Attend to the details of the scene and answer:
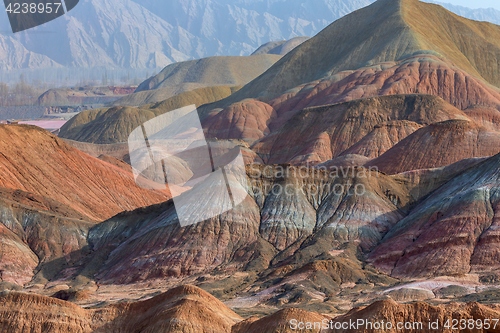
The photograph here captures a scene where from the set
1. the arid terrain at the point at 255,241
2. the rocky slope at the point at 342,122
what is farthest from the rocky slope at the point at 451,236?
the rocky slope at the point at 342,122

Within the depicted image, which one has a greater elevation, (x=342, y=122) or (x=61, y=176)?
(x=61, y=176)

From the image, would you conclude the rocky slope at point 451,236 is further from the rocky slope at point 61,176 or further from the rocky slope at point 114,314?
the rocky slope at point 61,176

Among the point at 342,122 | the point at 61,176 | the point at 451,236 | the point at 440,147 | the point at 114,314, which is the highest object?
the point at 114,314

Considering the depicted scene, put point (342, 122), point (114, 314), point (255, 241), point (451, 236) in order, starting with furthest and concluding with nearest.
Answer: point (342, 122), point (255, 241), point (451, 236), point (114, 314)

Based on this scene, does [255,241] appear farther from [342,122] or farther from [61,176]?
[342,122]

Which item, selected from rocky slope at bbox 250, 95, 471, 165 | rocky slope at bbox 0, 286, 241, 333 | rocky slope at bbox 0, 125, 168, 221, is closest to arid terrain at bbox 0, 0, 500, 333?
rocky slope at bbox 0, 286, 241, 333

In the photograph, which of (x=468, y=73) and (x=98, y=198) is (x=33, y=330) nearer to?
(x=98, y=198)

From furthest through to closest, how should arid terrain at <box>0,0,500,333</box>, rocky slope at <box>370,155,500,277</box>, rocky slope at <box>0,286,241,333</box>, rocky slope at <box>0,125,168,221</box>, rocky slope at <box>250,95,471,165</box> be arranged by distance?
rocky slope at <box>250,95,471,165</box> < rocky slope at <box>0,125,168,221</box> < rocky slope at <box>370,155,500,277</box> < arid terrain at <box>0,0,500,333</box> < rocky slope at <box>0,286,241,333</box>

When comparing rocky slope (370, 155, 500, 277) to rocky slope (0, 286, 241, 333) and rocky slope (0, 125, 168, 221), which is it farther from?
rocky slope (0, 125, 168, 221)

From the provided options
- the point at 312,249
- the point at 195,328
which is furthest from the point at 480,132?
the point at 195,328

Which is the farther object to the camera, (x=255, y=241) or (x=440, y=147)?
(x=440, y=147)

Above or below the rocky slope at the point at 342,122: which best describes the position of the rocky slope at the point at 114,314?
above

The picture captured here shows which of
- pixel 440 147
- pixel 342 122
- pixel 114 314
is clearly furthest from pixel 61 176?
pixel 114 314

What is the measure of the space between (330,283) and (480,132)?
Result: 53.0m
